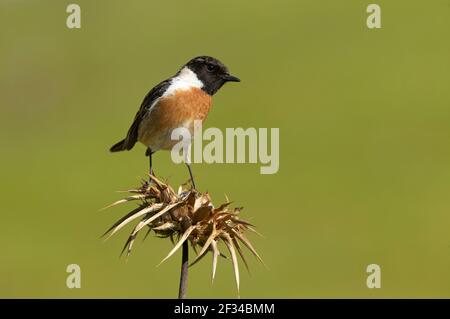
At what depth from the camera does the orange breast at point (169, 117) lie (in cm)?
1009

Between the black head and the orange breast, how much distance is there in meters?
0.19

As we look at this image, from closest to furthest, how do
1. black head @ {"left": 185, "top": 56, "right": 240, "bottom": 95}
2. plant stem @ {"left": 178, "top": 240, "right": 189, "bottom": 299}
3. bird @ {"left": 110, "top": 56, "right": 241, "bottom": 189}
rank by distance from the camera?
1. plant stem @ {"left": 178, "top": 240, "right": 189, "bottom": 299}
2. black head @ {"left": 185, "top": 56, "right": 240, "bottom": 95}
3. bird @ {"left": 110, "top": 56, "right": 241, "bottom": 189}

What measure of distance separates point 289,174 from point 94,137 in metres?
9.16

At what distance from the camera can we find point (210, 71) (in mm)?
9953

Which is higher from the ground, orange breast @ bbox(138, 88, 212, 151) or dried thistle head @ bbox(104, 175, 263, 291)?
orange breast @ bbox(138, 88, 212, 151)

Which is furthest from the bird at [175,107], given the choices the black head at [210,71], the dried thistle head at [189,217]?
the dried thistle head at [189,217]

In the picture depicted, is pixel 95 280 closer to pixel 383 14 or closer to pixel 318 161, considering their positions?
pixel 318 161

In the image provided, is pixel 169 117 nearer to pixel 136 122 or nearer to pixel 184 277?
pixel 136 122

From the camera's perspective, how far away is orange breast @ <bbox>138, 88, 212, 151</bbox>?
397 inches

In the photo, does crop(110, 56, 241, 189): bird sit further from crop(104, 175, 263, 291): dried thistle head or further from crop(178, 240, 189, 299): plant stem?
crop(178, 240, 189, 299): plant stem

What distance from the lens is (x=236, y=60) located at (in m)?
42.8

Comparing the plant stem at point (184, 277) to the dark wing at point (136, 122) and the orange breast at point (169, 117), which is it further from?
the dark wing at point (136, 122)

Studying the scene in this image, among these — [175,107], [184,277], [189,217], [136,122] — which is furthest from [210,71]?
[184,277]

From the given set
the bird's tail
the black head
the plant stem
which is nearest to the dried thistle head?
the plant stem
